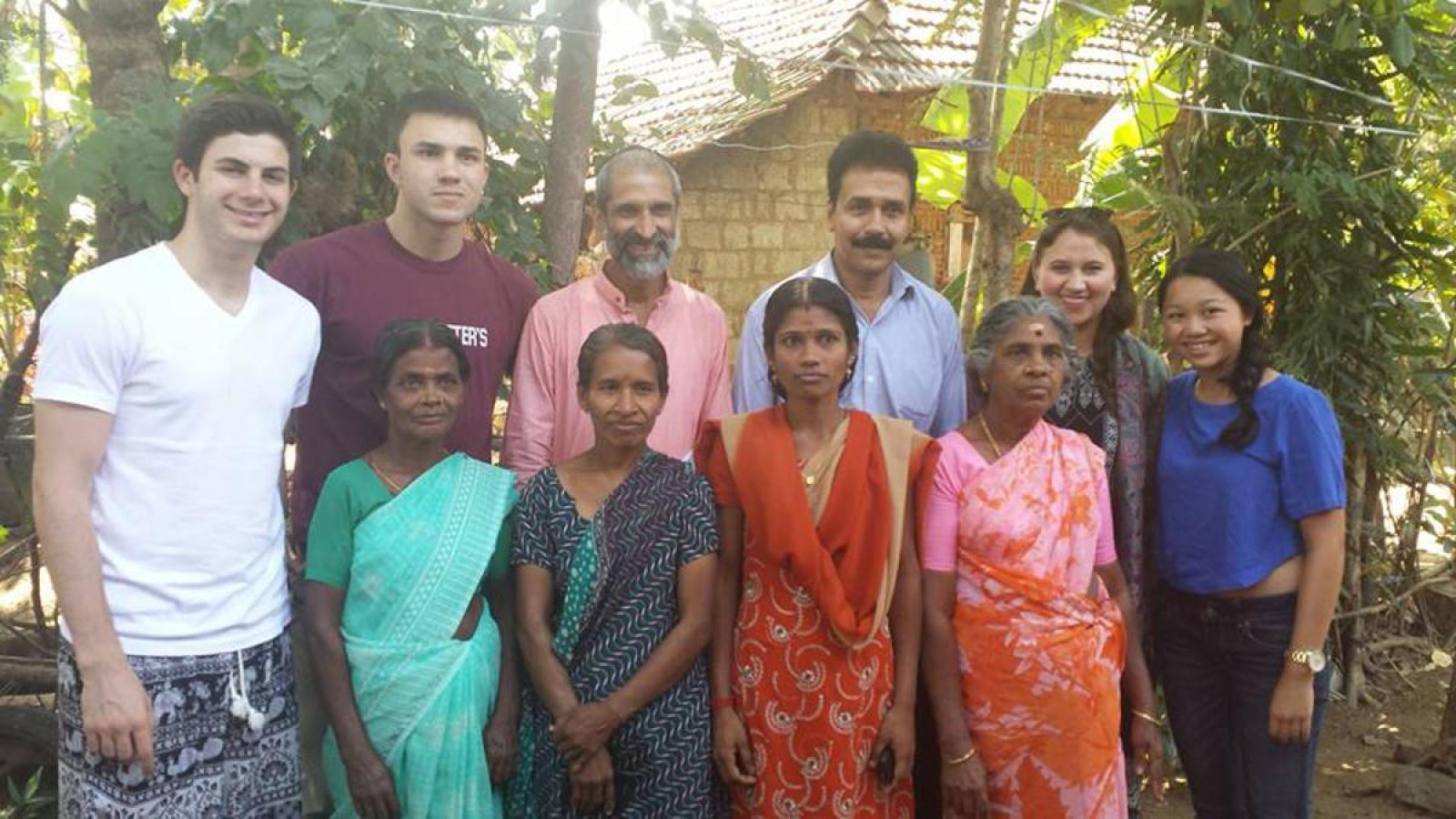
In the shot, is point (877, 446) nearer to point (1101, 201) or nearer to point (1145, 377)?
point (1145, 377)

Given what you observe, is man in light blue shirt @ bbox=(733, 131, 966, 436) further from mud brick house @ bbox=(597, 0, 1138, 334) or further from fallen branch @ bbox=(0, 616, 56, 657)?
mud brick house @ bbox=(597, 0, 1138, 334)

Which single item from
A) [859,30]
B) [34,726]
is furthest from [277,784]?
[859,30]

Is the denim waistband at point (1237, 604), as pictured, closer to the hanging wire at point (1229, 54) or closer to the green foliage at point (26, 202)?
the hanging wire at point (1229, 54)

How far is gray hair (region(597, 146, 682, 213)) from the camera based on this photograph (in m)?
2.96

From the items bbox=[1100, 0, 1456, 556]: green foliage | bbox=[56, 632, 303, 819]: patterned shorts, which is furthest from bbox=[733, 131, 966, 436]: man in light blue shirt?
bbox=[1100, 0, 1456, 556]: green foliage

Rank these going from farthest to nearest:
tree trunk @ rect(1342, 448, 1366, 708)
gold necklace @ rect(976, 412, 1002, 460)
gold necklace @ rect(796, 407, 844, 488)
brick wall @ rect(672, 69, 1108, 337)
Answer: brick wall @ rect(672, 69, 1108, 337)
tree trunk @ rect(1342, 448, 1366, 708)
gold necklace @ rect(976, 412, 1002, 460)
gold necklace @ rect(796, 407, 844, 488)

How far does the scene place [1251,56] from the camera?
14.0ft

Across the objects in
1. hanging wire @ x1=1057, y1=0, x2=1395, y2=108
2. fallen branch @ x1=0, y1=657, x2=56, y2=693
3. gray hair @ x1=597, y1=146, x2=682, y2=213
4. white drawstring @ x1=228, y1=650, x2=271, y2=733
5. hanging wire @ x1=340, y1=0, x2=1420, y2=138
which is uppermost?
hanging wire @ x1=1057, y1=0, x2=1395, y2=108

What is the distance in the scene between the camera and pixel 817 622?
8.45ft

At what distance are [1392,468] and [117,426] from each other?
4954 millimetres

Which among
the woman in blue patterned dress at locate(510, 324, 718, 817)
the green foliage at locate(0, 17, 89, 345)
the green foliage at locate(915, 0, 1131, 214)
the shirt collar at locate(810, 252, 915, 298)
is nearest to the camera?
the woman in blue patterned dress at locate(510, 324, 718, 817)

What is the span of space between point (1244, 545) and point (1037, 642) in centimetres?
61

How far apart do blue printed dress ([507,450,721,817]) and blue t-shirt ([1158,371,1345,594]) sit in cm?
117

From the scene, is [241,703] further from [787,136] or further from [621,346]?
[787,136]
